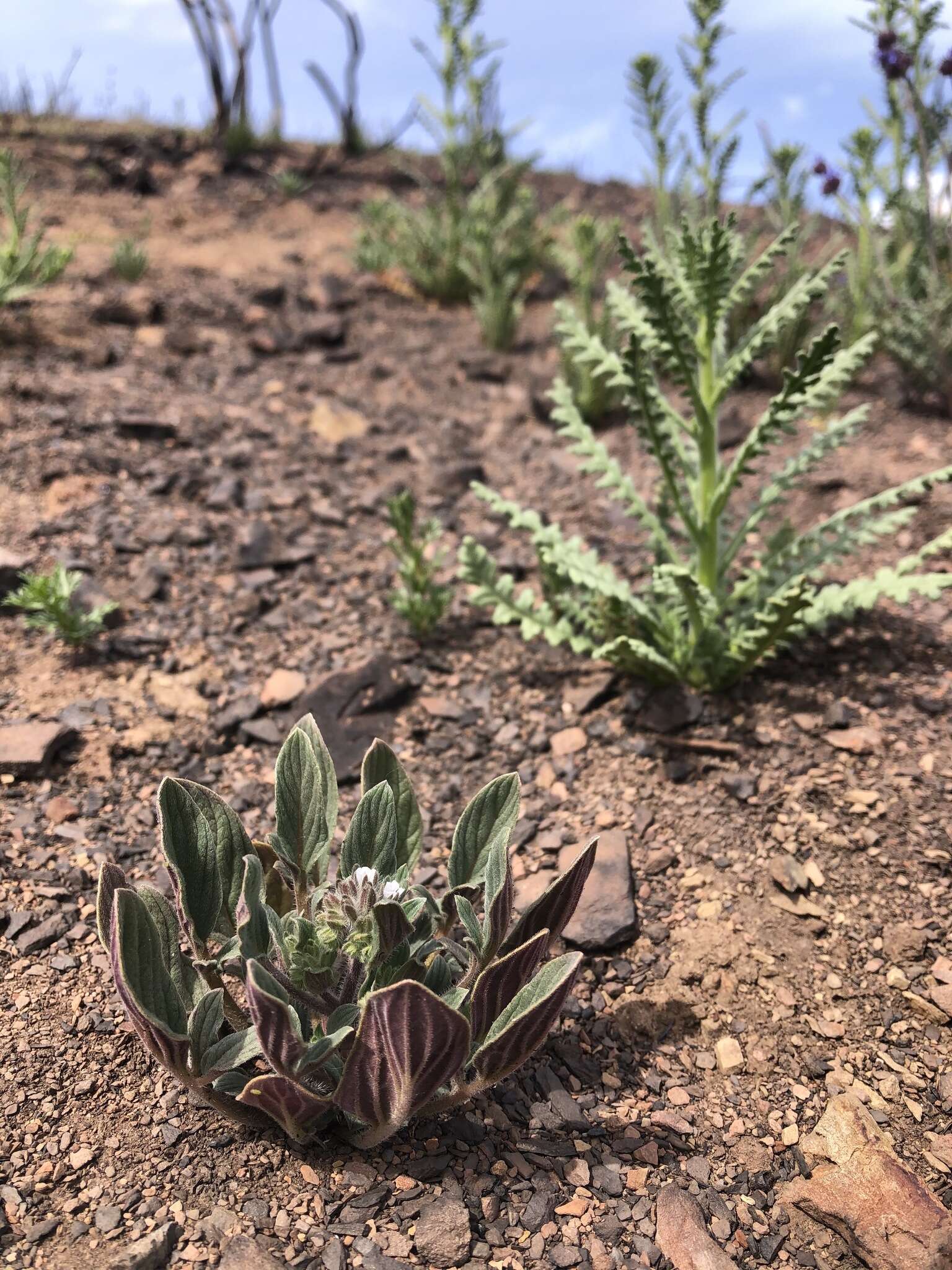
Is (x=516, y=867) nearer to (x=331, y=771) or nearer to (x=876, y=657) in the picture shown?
(x=331, y=771)

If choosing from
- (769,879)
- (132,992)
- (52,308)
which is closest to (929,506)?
(769,879)

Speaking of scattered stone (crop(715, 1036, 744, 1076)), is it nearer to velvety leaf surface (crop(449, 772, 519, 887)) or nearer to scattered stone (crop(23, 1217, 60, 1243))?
velvety leaf surface (crop(449, 772, 519, 887))

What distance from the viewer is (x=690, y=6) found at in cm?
380

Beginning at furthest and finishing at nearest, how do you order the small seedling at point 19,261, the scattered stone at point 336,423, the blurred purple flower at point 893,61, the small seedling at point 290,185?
the small seedling at point 290,185, the small seedling at point 19,261, the scattered stone at point 336,423, the blurred purple flower at point 893,61

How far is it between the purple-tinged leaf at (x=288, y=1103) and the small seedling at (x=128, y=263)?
5.41 meters

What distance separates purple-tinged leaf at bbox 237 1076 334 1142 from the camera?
1565 millimetres

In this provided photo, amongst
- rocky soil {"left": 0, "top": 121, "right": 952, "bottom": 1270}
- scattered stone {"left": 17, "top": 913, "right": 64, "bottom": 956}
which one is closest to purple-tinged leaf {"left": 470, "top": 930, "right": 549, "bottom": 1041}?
rocky soil {"left": 0, "top": 121, "right": 952, "bottom": 1270}

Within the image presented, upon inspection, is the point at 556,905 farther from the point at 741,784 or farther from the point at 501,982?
the point at 741,784

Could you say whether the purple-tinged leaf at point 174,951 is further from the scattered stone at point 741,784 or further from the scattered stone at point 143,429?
the scattered stone at point 143,429

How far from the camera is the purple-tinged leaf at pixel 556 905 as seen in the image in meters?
1.82

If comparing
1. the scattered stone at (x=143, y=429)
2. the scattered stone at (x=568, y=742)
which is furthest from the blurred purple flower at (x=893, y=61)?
the scattered stone at (x=143, y=429)

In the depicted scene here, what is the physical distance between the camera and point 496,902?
5.77 ft

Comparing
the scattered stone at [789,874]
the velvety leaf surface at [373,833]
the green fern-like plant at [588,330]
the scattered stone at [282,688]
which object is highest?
the green fern-like plant at [588,330]

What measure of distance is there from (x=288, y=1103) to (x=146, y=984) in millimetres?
299
